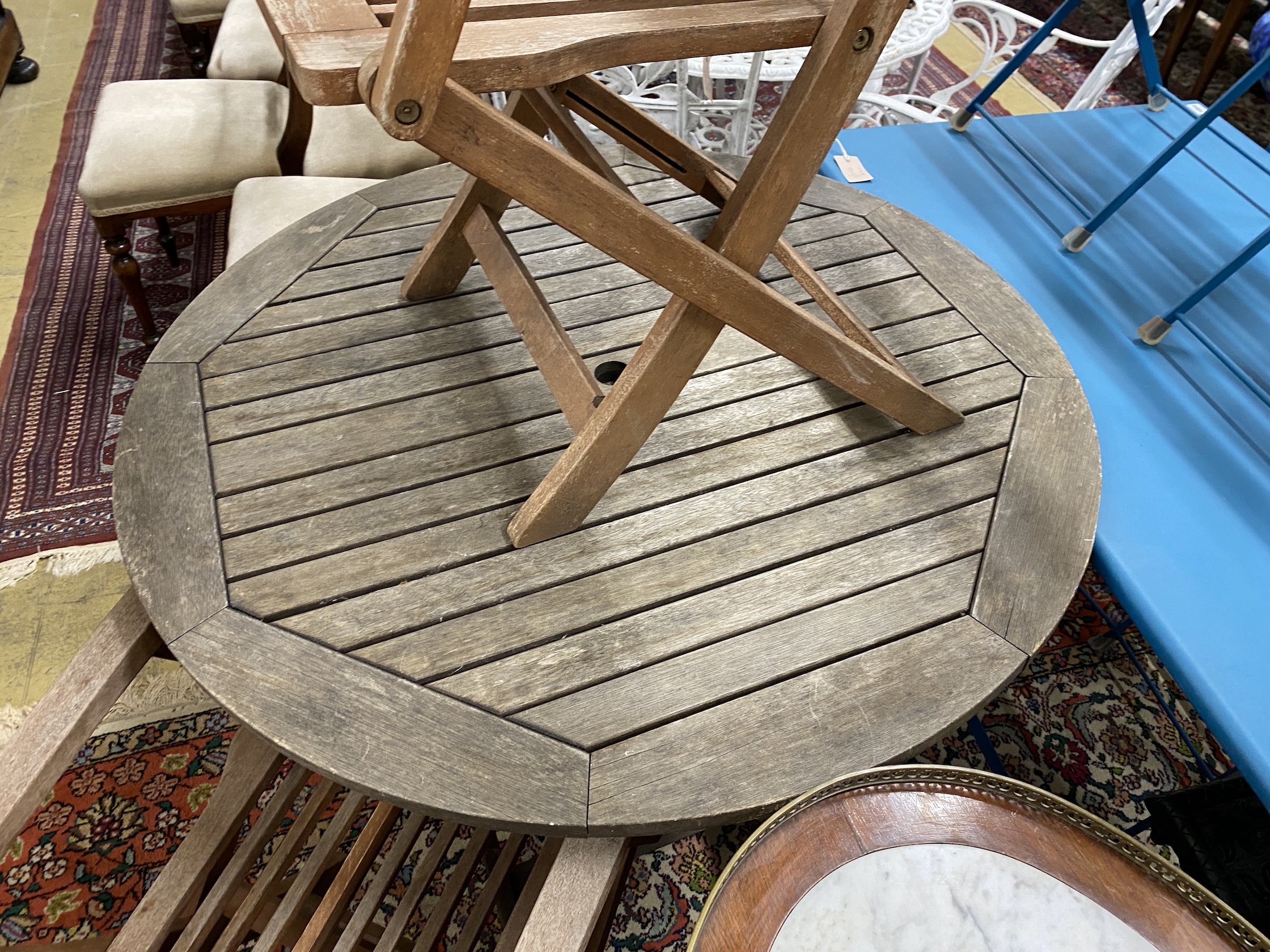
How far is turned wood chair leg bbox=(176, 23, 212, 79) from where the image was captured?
3141mm

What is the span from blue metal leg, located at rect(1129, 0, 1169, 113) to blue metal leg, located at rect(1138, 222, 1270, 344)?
1.71 feet

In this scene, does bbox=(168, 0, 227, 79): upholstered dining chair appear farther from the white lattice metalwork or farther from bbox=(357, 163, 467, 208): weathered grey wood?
bbox=(357, 163, 467, 208): weathered grey wood

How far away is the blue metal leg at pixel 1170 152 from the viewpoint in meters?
1.53

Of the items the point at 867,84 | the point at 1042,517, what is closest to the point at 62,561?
the point at 1042,517

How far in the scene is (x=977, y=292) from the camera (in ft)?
5.53

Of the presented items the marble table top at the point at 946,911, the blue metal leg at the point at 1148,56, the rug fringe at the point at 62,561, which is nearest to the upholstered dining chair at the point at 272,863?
the marble table top at the point at 946,911

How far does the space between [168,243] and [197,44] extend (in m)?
1.07

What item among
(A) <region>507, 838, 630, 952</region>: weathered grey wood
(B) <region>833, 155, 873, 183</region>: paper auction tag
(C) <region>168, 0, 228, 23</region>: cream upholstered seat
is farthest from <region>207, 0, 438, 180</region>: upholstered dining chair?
(A) <region>507, 838, 630, 952</region>: weathered grey wood

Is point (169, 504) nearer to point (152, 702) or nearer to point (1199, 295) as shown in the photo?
point (152, 702)

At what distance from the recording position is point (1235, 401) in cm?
166

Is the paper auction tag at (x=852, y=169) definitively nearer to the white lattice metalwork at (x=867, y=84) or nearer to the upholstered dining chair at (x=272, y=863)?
the white lattice metalwork at (x=867, y=84)

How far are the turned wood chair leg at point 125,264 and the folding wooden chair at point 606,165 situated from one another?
1346 mm

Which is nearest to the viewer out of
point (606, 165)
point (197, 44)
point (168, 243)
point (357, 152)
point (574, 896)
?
point (574, 896)

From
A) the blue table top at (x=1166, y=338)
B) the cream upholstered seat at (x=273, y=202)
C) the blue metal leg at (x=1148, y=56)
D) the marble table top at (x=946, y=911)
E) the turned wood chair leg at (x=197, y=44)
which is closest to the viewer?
the marble table top at (x=946, y=911)
